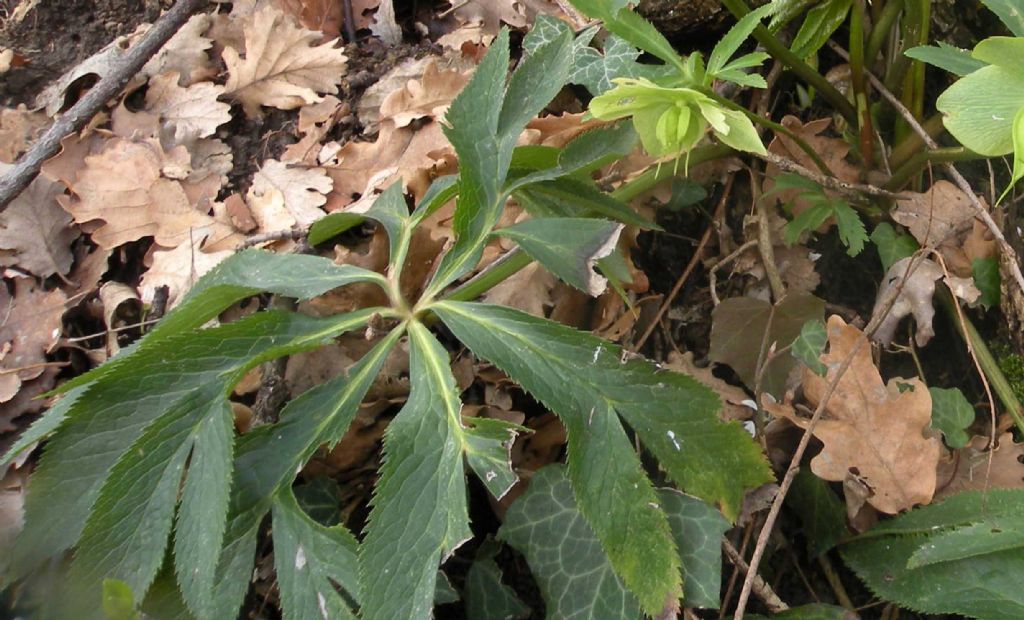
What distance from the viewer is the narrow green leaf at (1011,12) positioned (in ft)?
Answer: 4.17

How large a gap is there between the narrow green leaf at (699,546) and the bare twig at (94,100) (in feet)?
5.67

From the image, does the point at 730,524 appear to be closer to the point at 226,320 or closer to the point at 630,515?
the point at 630,515

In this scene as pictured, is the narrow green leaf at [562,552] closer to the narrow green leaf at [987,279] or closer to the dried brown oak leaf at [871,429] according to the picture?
the dried brown oak leaf at [871,429]

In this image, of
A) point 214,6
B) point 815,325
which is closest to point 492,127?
point 815,325

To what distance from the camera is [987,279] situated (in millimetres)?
1724

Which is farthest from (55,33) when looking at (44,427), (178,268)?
(44,427)

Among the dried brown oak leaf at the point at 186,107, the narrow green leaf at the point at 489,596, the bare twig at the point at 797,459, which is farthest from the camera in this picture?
the dried brown oak leaf at the point at 186,107

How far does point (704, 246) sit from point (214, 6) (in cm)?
159

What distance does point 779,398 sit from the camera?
5.50 ft

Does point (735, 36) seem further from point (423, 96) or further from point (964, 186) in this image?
point (423, 96)

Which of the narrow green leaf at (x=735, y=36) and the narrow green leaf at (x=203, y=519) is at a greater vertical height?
the narrow green leaf at (x=735, y=36)

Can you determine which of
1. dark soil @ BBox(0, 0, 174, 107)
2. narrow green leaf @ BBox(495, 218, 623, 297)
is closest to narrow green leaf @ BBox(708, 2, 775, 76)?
narrow green leaf @ BBox(495, 218, 623, 297)

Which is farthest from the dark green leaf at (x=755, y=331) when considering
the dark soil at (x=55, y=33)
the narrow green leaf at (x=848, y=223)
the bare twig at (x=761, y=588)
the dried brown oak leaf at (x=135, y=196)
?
the dark soil at (x=55, y=33)

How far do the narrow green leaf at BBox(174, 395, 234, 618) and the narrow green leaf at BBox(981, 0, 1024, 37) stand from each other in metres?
1.38
